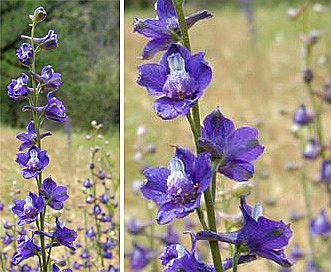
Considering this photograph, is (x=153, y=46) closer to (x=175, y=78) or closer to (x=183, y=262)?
(x=175, y=78)

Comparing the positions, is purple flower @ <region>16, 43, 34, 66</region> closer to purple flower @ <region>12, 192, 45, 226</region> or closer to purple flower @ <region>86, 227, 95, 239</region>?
purple flower @ <region>12, 192, 45, 226</region>

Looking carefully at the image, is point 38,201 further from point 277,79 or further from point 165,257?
point 277,79

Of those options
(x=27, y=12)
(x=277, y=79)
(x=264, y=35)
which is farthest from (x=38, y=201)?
(x=264, y=35)

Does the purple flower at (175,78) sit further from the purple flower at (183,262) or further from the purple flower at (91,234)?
the purple flower at (91,234)

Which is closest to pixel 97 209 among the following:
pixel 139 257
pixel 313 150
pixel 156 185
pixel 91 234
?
pixel 91 234

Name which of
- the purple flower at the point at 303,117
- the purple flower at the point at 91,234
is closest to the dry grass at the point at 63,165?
the purple flower at the point at 91,234

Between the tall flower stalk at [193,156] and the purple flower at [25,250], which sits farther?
the purple flower at [25,250]
